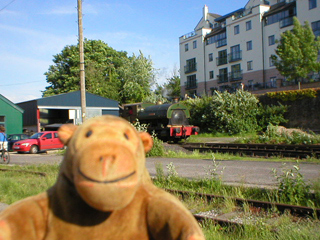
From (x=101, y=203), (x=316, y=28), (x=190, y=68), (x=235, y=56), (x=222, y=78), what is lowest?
(x=101, y=203)

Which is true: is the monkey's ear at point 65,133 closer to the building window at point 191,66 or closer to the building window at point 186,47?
the building window at point 191,66

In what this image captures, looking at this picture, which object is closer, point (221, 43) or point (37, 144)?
point (37, 144)

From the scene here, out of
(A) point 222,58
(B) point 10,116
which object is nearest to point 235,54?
(A) point 222,58

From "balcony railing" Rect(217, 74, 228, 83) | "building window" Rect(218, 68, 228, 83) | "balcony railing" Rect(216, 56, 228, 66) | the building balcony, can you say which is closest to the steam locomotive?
"balcony railing" Rect(217, 74, 228, 83)

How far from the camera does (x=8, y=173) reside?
37.0ft

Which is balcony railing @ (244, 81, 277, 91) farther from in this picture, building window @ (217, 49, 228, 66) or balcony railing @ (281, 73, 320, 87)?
building window @ (217, 49, 228, 66)

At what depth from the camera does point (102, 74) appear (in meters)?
50.1

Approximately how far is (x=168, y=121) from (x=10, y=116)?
17311 millimetres

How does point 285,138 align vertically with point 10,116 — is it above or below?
below

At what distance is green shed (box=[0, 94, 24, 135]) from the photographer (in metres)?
30.9

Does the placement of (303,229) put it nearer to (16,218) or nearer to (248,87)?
(16,218)

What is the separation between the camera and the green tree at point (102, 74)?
1924 inches

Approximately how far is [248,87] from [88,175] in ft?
143

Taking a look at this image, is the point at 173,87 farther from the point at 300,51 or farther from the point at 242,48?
the point at 300,51
